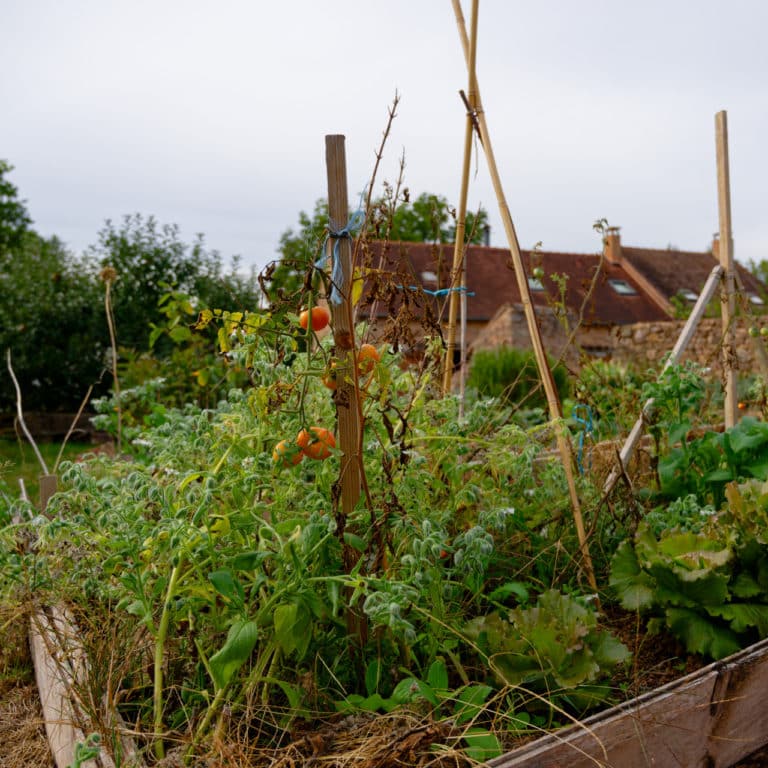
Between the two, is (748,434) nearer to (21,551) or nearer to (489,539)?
(489,539)

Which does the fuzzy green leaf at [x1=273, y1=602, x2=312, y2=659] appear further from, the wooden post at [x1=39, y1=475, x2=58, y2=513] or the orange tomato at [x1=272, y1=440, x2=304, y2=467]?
the wooden post at [x1=39, y1=475, x2=58, y2=513]

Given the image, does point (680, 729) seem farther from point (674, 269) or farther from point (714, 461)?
point (674, 269)

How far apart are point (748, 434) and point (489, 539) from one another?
59.9 inches

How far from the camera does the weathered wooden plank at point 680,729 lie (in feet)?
5.35

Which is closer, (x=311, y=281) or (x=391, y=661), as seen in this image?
(x=311, y=281)

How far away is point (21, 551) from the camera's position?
276cm

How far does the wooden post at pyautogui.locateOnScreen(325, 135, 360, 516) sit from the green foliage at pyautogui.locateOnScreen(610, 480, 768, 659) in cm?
100

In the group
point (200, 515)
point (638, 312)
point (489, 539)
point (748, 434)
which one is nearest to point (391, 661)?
point (489, 539)

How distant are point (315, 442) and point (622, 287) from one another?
85.5 ft

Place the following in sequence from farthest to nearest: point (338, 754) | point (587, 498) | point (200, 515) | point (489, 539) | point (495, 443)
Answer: point (587, 498)
point (495, 443)
point (489, 539)
point (200, 515)
point (338, 754)

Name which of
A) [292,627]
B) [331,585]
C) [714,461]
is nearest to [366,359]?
[331,585]

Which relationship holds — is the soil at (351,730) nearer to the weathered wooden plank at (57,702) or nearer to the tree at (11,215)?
the weathered wooden plank at (57,702)

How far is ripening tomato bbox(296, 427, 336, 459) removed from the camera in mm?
1836

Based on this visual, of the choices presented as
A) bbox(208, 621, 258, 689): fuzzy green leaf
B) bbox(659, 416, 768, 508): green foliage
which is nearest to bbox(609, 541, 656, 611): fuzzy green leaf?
bbox(659, 416, 768, 508): green foliage
